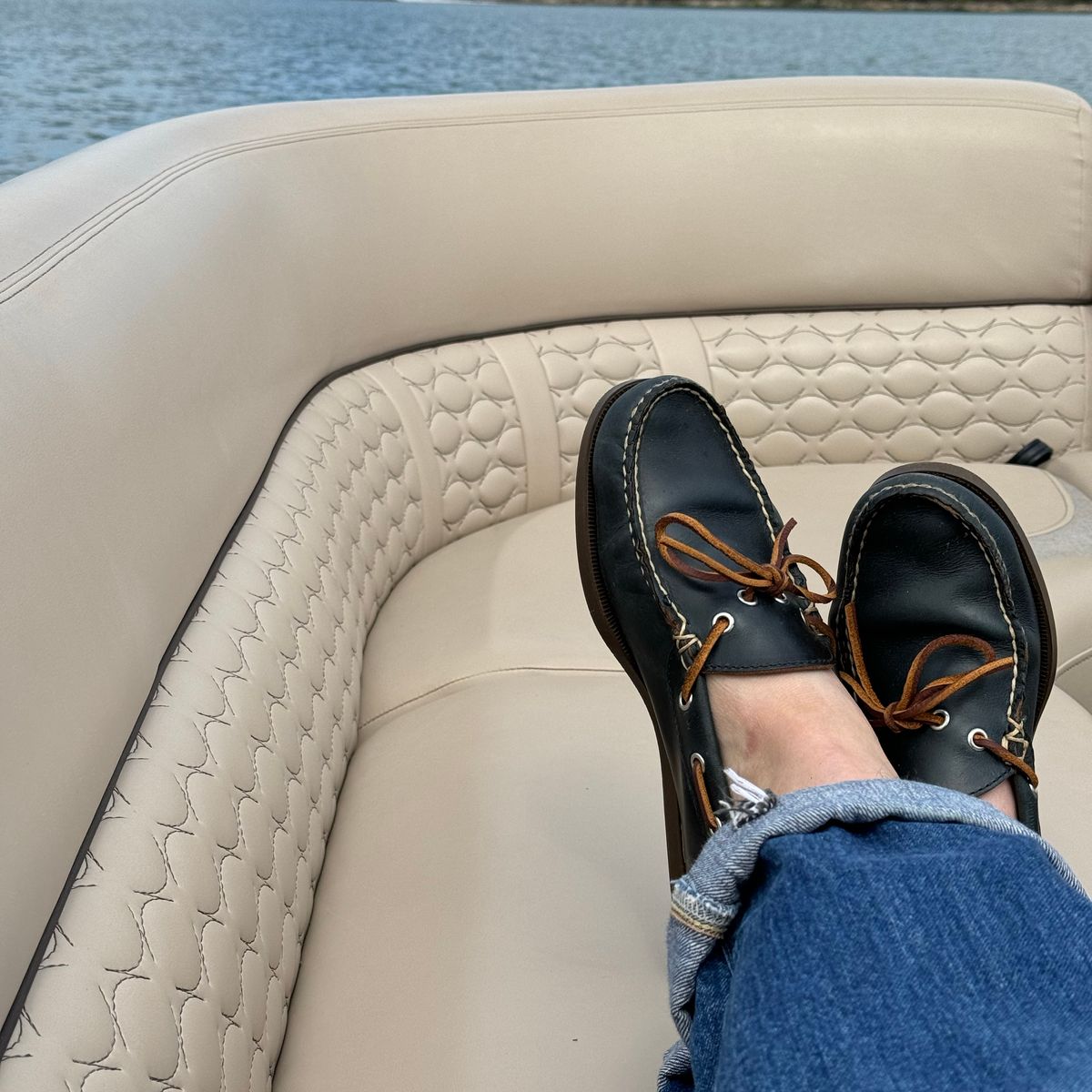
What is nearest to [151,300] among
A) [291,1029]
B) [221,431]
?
[221,431]

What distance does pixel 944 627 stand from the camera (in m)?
0.77

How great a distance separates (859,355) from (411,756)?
2.88 feet

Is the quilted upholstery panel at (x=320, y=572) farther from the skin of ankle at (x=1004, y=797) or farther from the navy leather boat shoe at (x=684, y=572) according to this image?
the skin of ankle at (x=1004, y=797)

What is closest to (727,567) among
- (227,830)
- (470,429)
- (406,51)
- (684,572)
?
(684,572)

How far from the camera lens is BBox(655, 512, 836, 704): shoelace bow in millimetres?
775

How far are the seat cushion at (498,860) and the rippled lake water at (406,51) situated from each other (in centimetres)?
79

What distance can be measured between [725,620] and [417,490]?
0.55m

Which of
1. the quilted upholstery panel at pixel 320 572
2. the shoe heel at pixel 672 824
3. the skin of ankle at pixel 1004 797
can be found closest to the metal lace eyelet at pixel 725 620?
the shoe heel at pixel 672 824

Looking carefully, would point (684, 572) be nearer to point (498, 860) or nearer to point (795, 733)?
point (795, 733)

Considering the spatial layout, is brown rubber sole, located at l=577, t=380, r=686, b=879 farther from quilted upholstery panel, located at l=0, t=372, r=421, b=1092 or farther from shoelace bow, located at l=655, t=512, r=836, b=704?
quilted upholstery panel, located at l=0, t=372, r=421, b=1092

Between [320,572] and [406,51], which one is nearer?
[320,572]

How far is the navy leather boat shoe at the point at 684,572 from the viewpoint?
2.40 ft

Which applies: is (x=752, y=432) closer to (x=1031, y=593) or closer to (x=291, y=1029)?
(x=1031, y=593)

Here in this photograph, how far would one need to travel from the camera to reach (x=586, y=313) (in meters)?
1.31
